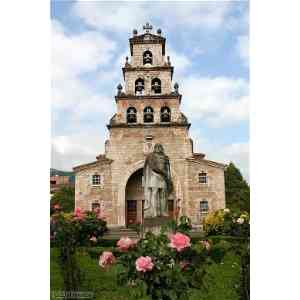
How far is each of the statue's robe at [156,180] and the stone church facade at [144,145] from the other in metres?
9.92

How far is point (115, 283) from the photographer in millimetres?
6926

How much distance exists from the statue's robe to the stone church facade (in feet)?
32.5

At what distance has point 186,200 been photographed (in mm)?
18969

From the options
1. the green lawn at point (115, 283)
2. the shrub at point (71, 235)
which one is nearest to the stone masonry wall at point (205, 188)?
the shrub at point (71, 235)

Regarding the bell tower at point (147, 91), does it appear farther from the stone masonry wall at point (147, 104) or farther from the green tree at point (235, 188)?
the green tree at point (235, 188)

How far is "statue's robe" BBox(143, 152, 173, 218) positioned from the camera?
9.02 metres

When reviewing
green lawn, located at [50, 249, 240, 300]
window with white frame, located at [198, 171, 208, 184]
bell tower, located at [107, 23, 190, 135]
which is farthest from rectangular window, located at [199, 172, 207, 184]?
green lawn, located at [50, 249, 240, 300]

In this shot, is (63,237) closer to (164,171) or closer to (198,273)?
(164,171)

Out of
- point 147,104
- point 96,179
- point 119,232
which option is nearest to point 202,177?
point 147,104

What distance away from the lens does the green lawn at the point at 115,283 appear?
6086 millimetres

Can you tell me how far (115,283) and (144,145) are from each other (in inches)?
502
